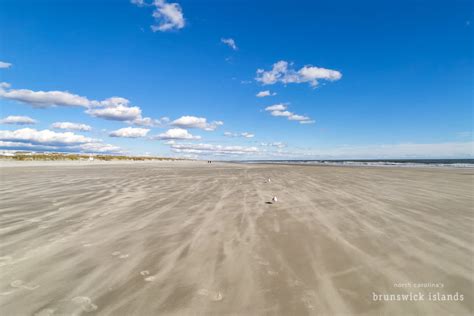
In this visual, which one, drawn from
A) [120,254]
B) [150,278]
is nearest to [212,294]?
[150,278]

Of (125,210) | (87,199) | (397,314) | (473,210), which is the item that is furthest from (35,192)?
(473,210)

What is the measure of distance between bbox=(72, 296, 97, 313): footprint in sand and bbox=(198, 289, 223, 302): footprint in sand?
3.96 feet

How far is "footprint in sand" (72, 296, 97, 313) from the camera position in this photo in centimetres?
256

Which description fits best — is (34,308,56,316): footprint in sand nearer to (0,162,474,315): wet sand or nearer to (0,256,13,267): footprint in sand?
(0,162,474,315): wet sand

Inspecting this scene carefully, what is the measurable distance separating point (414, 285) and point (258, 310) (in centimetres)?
222

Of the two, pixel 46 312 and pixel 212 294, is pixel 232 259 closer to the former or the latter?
pixel 212 294

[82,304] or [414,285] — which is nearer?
[82,304]

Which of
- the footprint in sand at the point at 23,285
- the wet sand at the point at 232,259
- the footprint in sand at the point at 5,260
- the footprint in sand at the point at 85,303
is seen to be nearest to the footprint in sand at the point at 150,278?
the wet sand at the point at 232,259

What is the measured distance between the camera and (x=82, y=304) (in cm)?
264

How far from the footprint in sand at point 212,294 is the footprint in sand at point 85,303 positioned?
3.96 ft

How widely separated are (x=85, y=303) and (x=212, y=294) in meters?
1.49

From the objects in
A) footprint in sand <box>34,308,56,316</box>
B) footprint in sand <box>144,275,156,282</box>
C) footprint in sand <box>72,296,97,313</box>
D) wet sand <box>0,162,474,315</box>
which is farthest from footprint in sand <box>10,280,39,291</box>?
footprint in sand <box>144,275,156,282</box>

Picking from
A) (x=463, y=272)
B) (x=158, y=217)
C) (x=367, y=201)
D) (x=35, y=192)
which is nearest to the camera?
(x=463, y=272)

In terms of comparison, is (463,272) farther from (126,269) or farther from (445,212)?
(126,269)
